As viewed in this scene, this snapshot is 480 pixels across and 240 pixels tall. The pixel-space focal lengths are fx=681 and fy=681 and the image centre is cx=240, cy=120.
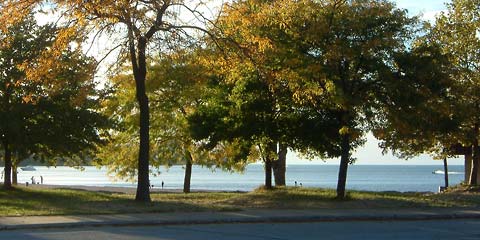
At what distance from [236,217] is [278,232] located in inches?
115

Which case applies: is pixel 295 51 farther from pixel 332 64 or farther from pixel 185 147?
pixel 185 147

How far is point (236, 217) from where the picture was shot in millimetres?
18594

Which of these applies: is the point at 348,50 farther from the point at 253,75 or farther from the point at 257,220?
the point at 257,220

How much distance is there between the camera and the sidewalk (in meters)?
17.2

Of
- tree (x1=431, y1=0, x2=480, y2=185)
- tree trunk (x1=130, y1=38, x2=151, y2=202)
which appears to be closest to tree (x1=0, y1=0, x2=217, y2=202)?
tree trunk (x1=130, y1=38, x2=151, y2=202)

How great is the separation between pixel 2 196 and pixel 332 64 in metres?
15.2

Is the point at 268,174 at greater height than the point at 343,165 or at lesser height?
lesser

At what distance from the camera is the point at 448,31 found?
107ft

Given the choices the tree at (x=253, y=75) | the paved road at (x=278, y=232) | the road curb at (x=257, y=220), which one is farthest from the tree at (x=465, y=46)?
the paved road at (x=278, y=232)

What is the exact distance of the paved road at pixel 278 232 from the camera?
14852 mm

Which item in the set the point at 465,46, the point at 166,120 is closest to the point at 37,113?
the point at 166,120

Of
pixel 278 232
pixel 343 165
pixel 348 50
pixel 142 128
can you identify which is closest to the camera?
pixel 278 232

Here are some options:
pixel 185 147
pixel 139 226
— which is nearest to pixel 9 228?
pixel 139 226

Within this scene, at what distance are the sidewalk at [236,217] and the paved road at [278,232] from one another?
568mm
